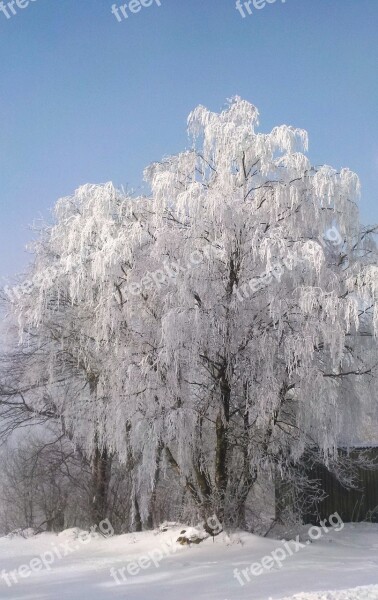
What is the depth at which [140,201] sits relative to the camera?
458 inches

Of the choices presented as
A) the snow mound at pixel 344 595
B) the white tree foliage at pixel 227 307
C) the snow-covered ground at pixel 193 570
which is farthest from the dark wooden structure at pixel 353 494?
the snow mound at pixel 344 595

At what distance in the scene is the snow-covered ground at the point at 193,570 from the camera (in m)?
7.26

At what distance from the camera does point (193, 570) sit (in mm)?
8484

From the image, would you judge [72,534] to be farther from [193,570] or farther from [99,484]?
[193,570]

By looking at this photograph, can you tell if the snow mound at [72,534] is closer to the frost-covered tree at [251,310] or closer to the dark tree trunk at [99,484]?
the dark tree trunk at [99,484]

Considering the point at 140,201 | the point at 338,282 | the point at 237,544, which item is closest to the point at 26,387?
the point at 140,201

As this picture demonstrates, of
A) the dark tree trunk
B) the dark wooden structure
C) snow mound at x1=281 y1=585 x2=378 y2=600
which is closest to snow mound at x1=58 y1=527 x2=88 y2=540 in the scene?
the dark tree trunk

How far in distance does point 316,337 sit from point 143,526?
8.04 m

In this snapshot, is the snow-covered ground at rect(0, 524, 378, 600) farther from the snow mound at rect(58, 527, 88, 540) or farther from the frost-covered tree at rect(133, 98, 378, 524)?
the snow mound at rect(58, 527, 88, 540)

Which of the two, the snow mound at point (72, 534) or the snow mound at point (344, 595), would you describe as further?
the snow mound at point (72, 534)

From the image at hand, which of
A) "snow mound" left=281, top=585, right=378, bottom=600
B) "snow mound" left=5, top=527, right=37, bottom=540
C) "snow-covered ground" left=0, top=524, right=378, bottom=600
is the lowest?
"snow mound" left=5, top=527, right=37, bottom=540

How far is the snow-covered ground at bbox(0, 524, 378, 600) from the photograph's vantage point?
23.8 feet

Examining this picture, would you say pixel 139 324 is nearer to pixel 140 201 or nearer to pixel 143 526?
pixel 140 201

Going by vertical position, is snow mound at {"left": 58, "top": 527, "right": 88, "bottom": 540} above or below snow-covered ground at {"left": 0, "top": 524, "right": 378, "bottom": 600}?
below
